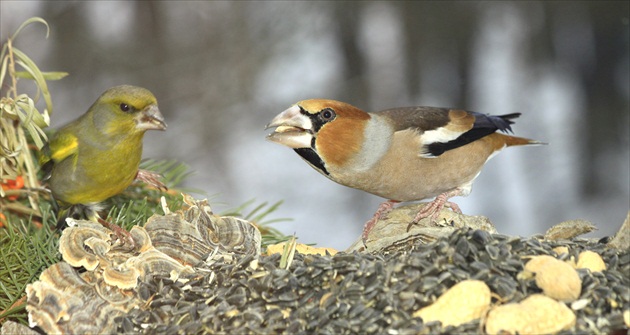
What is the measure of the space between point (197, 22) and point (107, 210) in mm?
1152

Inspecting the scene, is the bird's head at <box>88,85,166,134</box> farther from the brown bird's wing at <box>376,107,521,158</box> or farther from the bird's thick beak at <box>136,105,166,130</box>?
the brown bird's wing at <box>376,107,521,158</box>

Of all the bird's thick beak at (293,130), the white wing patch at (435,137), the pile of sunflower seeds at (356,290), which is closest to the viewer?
the pile of sunflower seeds at (356,290)

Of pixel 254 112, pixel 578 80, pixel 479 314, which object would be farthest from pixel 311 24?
pixel 479 314

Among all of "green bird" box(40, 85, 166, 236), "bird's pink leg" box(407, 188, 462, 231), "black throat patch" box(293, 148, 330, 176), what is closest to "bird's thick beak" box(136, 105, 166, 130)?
"green bird" box(40, 85, 166, 236)

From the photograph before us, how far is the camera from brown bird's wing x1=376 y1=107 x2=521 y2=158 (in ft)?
4.92

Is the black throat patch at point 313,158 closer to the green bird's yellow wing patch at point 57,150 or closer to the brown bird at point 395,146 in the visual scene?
the brown bird at point 395,146

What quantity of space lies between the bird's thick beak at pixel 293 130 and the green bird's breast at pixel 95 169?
0.28 metres

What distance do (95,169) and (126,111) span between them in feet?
0.40

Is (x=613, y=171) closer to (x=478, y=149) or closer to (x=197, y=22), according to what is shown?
(x=478, y=149)

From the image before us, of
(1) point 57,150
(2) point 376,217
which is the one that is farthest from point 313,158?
(1) point 57,150

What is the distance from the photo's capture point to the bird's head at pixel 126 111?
1373mm

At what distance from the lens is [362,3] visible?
247cm

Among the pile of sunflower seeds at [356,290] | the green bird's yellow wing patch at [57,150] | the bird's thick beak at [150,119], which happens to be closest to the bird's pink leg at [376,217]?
the pile of sunflower seeds at [356,290]

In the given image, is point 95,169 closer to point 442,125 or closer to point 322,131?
point 322,131
